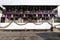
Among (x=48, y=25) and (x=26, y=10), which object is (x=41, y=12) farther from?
(x=48, y=25)

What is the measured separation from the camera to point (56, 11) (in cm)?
2797

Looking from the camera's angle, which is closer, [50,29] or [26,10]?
[50,29]

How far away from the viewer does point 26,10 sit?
27672 millimetres

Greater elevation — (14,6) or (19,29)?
(14,6)

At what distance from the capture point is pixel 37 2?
1117 inches

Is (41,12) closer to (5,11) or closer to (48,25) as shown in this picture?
(5,11)

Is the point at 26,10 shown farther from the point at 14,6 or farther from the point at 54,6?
the point at 54,6

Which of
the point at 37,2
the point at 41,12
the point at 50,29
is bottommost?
the point at 50,29

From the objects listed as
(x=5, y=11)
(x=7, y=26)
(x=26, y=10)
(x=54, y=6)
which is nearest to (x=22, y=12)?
(x=26, y=10)

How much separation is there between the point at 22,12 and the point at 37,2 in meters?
3.83

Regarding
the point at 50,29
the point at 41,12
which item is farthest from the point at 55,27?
the point at 41,12

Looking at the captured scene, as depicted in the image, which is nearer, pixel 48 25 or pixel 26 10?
pixel 48 25

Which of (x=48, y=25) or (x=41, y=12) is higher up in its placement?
(x=41, y=12)

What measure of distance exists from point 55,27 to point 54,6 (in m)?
15.3
